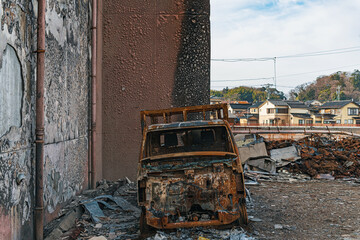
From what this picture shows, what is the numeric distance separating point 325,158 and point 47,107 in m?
10.9

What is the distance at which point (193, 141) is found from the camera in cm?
699

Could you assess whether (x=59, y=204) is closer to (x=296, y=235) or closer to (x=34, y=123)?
(x=34, y=123)

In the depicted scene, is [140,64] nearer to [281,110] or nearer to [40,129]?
Answer: [40,129]

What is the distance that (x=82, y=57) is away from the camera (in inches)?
328

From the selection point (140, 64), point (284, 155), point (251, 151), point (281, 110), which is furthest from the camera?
point (281, 110)

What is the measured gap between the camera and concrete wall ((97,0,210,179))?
1013 cm

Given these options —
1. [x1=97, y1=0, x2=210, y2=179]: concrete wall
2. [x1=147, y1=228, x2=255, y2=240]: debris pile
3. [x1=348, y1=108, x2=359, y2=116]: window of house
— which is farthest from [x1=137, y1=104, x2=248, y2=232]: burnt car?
[x1=348, y1=108, x2=359, y2=116]: window of house

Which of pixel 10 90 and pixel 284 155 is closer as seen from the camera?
pixel 10 90

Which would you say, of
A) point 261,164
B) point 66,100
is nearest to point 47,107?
point 66,100

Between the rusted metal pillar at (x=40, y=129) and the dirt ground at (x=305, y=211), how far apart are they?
3291 millimetres

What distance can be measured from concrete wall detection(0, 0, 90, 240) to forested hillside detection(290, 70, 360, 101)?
329ft

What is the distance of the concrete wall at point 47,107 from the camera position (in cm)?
420

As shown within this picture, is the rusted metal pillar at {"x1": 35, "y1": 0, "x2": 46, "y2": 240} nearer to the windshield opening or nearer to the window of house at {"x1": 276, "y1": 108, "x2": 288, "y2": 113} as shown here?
the windshield opening

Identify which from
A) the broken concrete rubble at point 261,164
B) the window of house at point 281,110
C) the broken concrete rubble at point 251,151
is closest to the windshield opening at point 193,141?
the broken concrete rubble at point 251,151
